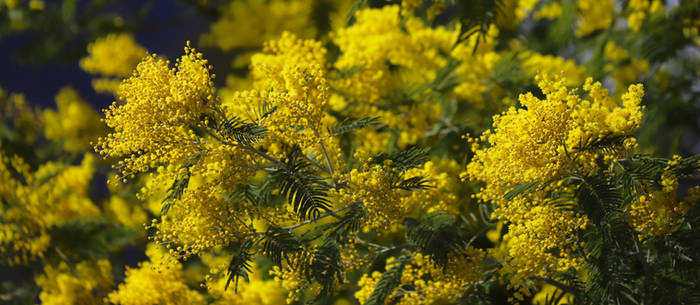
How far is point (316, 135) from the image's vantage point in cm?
145

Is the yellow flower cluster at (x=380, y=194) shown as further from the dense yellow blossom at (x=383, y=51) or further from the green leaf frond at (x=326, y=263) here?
the dense yellow blossom at (x=383, y=51)

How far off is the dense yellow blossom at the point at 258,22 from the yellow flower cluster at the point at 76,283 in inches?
87.8

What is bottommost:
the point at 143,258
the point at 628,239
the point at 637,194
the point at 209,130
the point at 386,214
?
the point at 628,239

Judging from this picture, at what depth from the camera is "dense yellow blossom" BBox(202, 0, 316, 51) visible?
162 inches

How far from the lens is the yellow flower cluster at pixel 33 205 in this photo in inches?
99.7

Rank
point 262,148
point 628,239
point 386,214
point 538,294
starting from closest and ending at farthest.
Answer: point 628,239 → point 386,214 → point 262,148 → point 538,294

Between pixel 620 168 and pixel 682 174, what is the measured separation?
0.14 meters

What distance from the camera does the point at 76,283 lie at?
2.32 metres

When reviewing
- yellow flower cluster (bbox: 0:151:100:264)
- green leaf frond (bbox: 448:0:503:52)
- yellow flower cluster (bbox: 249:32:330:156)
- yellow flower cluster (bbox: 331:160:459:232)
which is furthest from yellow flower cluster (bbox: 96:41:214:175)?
yellow flower cluster (bbox: 0:151:100:264)

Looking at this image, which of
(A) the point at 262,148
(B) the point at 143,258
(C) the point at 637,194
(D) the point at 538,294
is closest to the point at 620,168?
(C) the point at 637,194

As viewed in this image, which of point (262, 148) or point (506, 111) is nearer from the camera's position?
point (506, 111)

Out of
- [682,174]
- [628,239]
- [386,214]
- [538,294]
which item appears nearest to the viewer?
[628,239]

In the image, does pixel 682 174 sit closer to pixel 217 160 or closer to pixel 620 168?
pixel 620 168

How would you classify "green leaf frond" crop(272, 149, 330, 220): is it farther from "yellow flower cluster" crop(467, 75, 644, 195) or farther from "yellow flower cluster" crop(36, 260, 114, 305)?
"yellow flower cluster" crop(36, 260, 114, 305)
